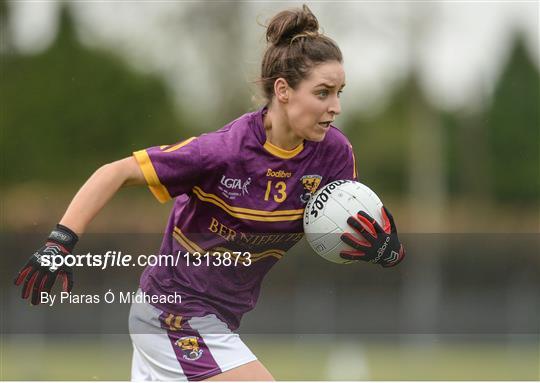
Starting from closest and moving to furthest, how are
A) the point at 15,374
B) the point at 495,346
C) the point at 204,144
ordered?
the point at 204,144, the point at 15,374, the point at 495,346

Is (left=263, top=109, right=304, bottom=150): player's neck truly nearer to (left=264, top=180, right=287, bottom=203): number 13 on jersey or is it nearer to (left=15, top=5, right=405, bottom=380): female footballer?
(left=15, top=5, right=405, bottom=380): female footballer

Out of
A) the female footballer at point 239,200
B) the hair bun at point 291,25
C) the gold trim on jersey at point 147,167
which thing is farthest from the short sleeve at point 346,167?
the gold trim on jersey at point 147,167

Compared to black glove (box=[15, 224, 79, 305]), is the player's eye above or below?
above

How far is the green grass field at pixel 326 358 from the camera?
37.0 ft

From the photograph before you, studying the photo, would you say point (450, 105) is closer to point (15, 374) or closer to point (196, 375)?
point (15, 374)

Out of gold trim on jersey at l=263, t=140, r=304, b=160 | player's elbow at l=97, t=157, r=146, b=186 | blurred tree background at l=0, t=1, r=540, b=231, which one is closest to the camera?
player's elbow at l=97, t=157, r=146, b=186

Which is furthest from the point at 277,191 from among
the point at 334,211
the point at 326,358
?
the point at 326,358

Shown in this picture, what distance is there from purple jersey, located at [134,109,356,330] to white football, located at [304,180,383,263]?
66 mm

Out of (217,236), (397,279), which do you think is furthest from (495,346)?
(217,236)

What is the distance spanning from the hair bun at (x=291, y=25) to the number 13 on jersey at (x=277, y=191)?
0.68 m

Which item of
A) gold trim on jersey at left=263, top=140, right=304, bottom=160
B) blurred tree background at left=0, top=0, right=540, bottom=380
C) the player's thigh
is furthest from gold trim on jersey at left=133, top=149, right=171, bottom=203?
blurred tree background at left=0, top=0, right=540, bottom=380

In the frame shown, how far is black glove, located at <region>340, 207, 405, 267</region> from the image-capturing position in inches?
181

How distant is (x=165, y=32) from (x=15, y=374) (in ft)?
31.8

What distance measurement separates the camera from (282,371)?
11406 millimetres
